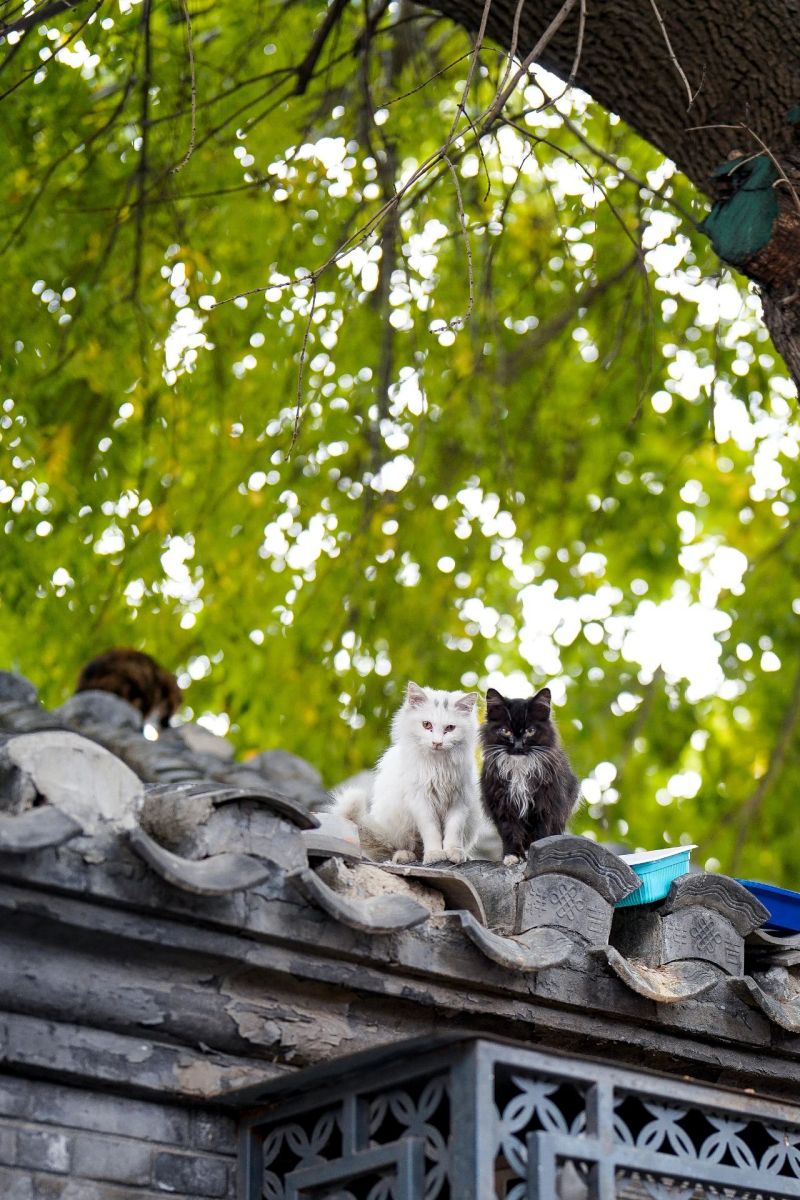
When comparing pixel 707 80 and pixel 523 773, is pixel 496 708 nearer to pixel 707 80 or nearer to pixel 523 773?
pixel 523 773

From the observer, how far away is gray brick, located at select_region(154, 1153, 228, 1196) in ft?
11.7

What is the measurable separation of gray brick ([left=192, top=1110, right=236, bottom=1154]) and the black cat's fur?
110 centimetres

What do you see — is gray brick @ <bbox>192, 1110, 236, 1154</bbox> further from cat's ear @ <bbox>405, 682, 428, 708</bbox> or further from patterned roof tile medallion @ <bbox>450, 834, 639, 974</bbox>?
cat's ear @ <bbox>405, 682, 428, 708</bbox>

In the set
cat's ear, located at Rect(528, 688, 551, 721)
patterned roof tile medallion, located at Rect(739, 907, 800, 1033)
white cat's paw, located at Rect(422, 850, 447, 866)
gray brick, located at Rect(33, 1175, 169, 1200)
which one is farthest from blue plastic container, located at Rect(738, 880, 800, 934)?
gray brick, located at Rect(33, 1175, 169, 1200)

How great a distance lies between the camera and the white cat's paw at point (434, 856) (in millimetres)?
4422

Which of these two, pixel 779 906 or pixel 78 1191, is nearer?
pixel 78 1191

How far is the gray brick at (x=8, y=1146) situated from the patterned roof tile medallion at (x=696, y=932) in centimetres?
167

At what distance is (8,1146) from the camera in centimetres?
334

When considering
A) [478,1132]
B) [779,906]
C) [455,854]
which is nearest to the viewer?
[478,1132]

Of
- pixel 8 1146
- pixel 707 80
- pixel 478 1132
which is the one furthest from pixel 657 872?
pixel 707 80

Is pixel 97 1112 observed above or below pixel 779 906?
below

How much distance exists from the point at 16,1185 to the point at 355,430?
6807mm

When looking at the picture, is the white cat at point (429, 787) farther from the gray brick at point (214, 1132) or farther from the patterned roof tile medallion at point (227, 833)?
the gray brick at point (214, 1132)

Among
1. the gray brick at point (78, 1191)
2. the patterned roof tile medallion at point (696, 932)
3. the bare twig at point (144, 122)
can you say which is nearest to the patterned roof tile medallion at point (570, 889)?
the patterned roof tile medallion at point (696, 932)
